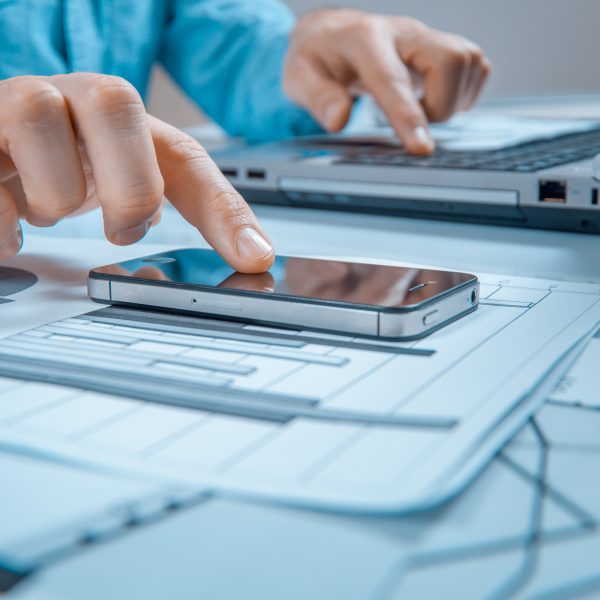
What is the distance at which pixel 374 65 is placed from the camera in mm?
804

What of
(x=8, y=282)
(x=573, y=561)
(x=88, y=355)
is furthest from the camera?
(x=8, y=282)

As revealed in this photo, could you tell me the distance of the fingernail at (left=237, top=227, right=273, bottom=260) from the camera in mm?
381

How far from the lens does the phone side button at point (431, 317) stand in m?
0.32

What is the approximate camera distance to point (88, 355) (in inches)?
11.7

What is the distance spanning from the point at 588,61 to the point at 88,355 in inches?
66.5

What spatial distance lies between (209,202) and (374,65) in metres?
0.44

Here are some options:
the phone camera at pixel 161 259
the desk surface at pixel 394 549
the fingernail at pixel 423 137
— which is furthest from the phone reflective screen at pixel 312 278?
the fingernail at pixel 423 137

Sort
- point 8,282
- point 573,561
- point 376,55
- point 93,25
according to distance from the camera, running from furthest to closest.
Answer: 1. point 93,25
2. point 376,55
3. point 8,282
4. point 573,561

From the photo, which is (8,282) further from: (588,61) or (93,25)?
(588,61)

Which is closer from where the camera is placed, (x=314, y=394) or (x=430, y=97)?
(x=314, y=394)

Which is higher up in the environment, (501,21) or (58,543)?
(501,21)

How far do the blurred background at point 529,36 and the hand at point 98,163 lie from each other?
1.47m

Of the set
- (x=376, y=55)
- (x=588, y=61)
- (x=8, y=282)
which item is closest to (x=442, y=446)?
(x=8, y=282)

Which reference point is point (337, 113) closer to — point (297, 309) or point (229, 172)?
point (229, 172)
